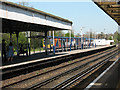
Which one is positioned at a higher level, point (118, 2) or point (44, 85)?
point (118, 2)

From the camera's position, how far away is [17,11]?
11.2m

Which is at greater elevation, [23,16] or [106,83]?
[23,16]

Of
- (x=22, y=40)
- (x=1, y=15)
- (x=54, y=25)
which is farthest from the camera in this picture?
(x=22, y=40)

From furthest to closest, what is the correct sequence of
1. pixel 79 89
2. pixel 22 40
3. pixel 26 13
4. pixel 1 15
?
pixel 22 40
pixel 26 13
pixel 1 15
pixel 79 89

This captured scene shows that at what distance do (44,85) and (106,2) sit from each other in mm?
5161

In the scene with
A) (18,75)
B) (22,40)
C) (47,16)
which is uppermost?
(47,16)

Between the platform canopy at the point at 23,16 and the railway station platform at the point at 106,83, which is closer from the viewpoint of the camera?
the railway station platform at the point at 106,83

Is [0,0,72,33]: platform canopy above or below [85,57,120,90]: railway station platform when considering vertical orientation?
above

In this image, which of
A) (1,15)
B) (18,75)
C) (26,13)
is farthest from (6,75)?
(26,13)

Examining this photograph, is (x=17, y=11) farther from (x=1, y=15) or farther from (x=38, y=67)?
(x=38, y=67)

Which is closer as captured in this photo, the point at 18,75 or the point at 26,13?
the point at 18,75

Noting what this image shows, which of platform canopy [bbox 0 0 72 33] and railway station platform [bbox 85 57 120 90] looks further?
platform canopy [bbox 0 0 72 33]

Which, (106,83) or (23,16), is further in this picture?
(23,16)

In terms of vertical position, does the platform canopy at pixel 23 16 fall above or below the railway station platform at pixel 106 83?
above
